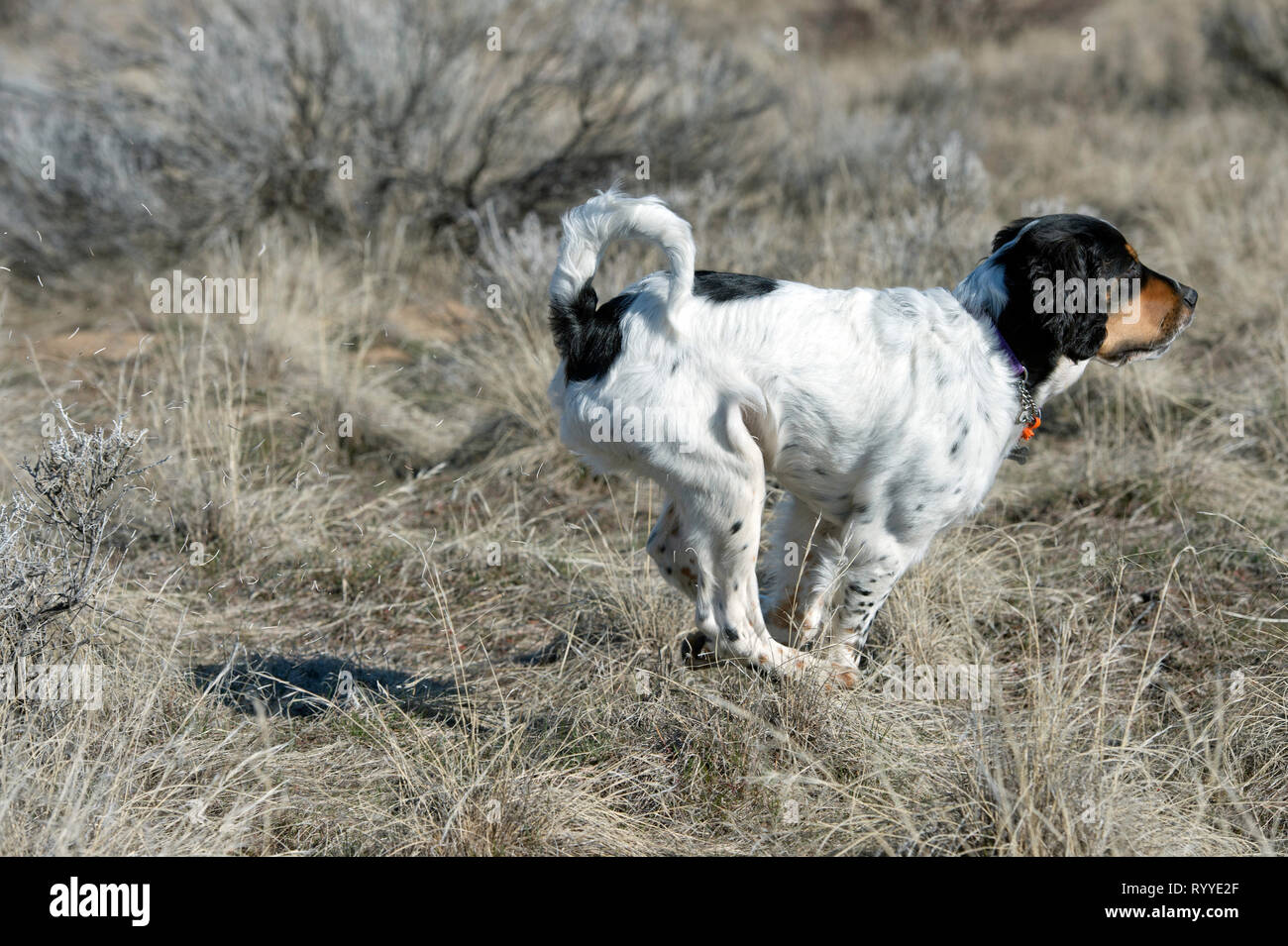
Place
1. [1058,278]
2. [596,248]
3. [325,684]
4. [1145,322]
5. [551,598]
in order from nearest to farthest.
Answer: [596,248]
[1058,278]
[1145,322]
[325,684]
[551,598]

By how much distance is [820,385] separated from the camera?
314 cm

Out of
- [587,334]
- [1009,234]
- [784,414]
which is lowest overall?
[784,414]

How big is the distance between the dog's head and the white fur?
0.06m

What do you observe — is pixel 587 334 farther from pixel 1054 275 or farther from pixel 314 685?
pixel 314 685

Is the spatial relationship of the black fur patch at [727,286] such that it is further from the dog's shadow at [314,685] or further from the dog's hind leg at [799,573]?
the dog's shadow at [314,685]

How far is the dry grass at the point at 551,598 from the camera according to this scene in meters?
2.88

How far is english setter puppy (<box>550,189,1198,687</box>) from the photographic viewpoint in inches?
120

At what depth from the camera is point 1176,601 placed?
416 cm

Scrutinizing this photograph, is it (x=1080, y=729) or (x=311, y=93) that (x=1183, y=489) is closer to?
(x=1080, y=729)

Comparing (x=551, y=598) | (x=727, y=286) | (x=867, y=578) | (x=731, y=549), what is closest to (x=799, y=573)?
(x=867, y=578)

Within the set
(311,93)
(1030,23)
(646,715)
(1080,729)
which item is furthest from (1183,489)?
(1030,23)

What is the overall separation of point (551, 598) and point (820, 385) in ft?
5.06

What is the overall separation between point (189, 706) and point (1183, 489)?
3.68 meters

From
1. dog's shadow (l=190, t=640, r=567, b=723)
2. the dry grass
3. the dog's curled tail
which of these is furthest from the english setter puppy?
dog's shadow (l=190, t=640, r=567, b=723)
